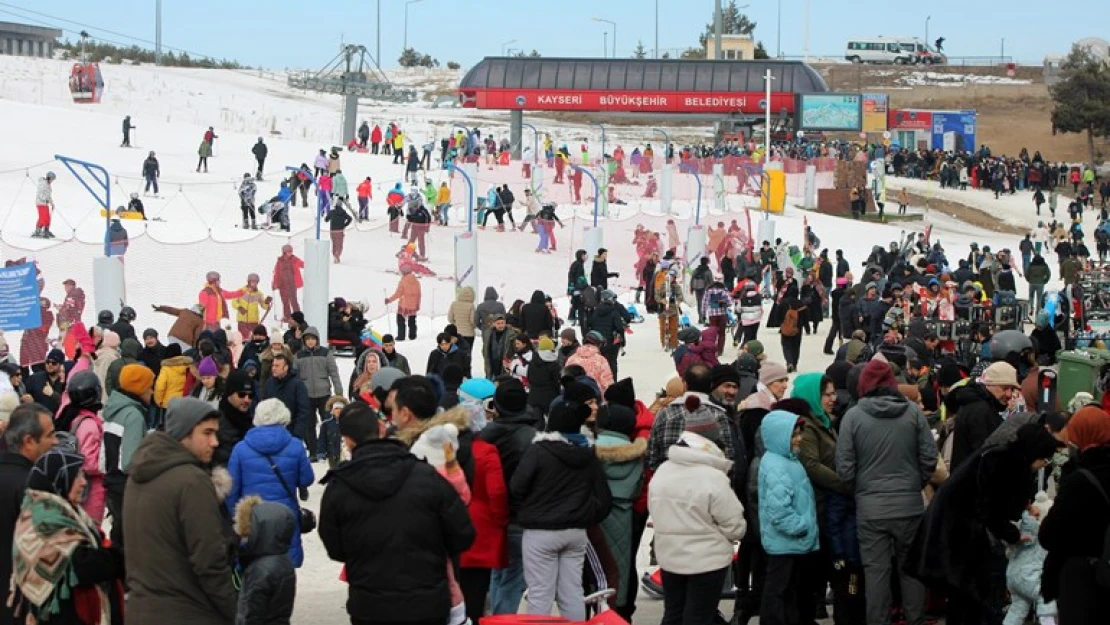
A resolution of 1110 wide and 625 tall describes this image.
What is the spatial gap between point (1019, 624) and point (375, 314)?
16.5 meters

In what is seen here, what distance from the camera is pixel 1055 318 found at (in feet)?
74.6

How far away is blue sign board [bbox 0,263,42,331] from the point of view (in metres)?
18.1

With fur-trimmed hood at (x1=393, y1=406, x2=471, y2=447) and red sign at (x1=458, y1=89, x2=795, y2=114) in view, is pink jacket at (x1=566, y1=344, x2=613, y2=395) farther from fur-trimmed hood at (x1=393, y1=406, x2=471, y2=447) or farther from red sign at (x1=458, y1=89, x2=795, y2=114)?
red sign at (x1=458, y1=89, x2=795, y2=114)

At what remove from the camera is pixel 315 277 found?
67.8 feet

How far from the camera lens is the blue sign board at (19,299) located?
18.1 m

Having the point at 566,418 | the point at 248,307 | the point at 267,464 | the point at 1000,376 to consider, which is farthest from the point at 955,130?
the point at 267,464

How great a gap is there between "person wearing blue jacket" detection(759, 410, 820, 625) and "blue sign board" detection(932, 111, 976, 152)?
2323 inches

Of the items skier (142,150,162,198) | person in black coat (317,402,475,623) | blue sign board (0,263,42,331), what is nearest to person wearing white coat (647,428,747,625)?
person in black coat (317,402,475,623)

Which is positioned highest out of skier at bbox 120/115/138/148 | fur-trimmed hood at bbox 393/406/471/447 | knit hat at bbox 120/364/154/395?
skier at bbox 120/115/138/148

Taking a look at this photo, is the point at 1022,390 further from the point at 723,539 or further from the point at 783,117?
the point at 783,117

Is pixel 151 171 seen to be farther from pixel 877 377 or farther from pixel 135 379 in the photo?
pixel 877 377

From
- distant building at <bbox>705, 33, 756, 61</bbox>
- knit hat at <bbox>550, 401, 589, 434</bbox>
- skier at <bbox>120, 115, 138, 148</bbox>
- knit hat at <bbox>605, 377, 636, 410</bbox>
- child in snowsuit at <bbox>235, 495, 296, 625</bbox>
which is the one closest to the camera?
child in snowsuit at <bbox>235, 495, 296, 625</bbox>

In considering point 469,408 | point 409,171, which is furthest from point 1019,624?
point 409,171

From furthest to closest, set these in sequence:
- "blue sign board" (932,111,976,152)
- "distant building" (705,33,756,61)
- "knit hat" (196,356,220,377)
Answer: "distant building" (705,33,756,61)
"blue sign board" (932,111,976,152)
"knit hat" (196,356,220,377)
